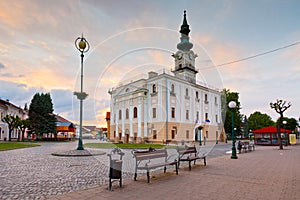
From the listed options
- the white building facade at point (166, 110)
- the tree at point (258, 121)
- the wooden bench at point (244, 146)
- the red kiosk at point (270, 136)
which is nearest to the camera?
the wooden bench at point (244, 146)

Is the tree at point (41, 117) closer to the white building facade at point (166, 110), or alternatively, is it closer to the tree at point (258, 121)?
the white building facade at point (166, 110)

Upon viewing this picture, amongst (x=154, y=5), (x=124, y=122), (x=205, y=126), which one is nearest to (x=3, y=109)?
(x=124, y=122)

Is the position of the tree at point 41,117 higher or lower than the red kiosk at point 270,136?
higher

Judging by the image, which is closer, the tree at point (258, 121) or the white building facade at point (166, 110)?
the white building facade at point (166, 110)

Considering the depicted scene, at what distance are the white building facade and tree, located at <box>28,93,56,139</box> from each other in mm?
14745

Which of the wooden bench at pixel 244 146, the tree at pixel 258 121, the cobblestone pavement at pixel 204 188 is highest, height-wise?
the tree at pixel 258 121

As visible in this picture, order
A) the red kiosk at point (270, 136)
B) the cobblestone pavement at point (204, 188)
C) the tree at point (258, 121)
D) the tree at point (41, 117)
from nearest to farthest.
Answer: the cobblestone pavement at point (204, 188) → the red kiosk at point (270, 136) → the tree at point (41, 117) → the tree at point (258, 121)

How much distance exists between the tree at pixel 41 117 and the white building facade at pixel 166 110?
48.4 ft

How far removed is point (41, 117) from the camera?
45.2 metres

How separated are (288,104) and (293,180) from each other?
61.7 feet

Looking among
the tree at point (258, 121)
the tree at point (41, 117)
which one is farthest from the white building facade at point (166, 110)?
the tree at point (258, 121)

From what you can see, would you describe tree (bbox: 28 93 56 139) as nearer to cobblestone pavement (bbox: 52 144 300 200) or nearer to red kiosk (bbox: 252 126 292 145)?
red kiosk (bbox: 252 126 292 145)

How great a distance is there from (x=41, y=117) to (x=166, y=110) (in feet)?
87.6

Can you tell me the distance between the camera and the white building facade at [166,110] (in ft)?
111
